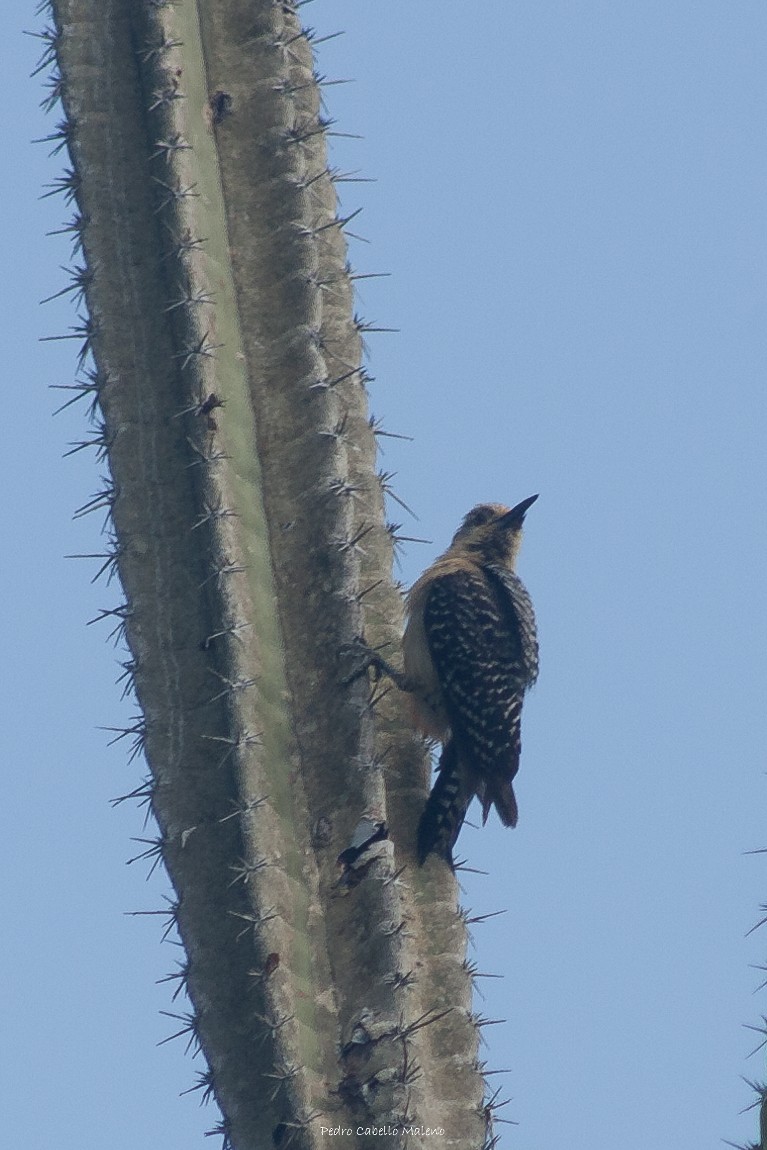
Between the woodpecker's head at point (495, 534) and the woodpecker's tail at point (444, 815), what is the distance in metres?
2.13

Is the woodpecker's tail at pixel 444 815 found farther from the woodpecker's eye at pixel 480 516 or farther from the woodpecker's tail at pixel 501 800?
the woodpecker's eye at pixel 480 516

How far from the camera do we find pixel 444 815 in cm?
624

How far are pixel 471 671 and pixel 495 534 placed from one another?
5.01 feet

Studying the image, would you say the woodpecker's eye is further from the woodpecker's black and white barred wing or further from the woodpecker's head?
the woodpecker's black and white barred wing

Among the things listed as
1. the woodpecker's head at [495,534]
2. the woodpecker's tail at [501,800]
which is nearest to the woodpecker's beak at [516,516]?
the woodpecker's head at [495,534]

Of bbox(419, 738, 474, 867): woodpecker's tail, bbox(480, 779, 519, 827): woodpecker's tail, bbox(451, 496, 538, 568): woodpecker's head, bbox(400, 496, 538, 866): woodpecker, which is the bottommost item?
bbox(419, 738, 474, 867): woodpecker's tail

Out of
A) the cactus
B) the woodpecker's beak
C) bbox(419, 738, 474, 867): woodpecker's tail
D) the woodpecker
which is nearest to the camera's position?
the cactus

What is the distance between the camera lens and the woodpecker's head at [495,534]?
924cm

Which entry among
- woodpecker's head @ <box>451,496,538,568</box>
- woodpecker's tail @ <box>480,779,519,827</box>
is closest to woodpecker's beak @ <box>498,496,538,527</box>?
woodpecker's head @ <box>451,496,538,568</box>

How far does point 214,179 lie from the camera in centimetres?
627

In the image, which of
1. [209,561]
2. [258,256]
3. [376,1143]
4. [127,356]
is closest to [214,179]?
[258,256]

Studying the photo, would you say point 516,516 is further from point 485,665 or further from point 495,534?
point 485,665

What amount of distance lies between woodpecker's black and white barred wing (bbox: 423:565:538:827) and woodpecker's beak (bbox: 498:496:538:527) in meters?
0.64

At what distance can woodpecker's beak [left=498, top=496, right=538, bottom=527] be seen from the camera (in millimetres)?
9211
